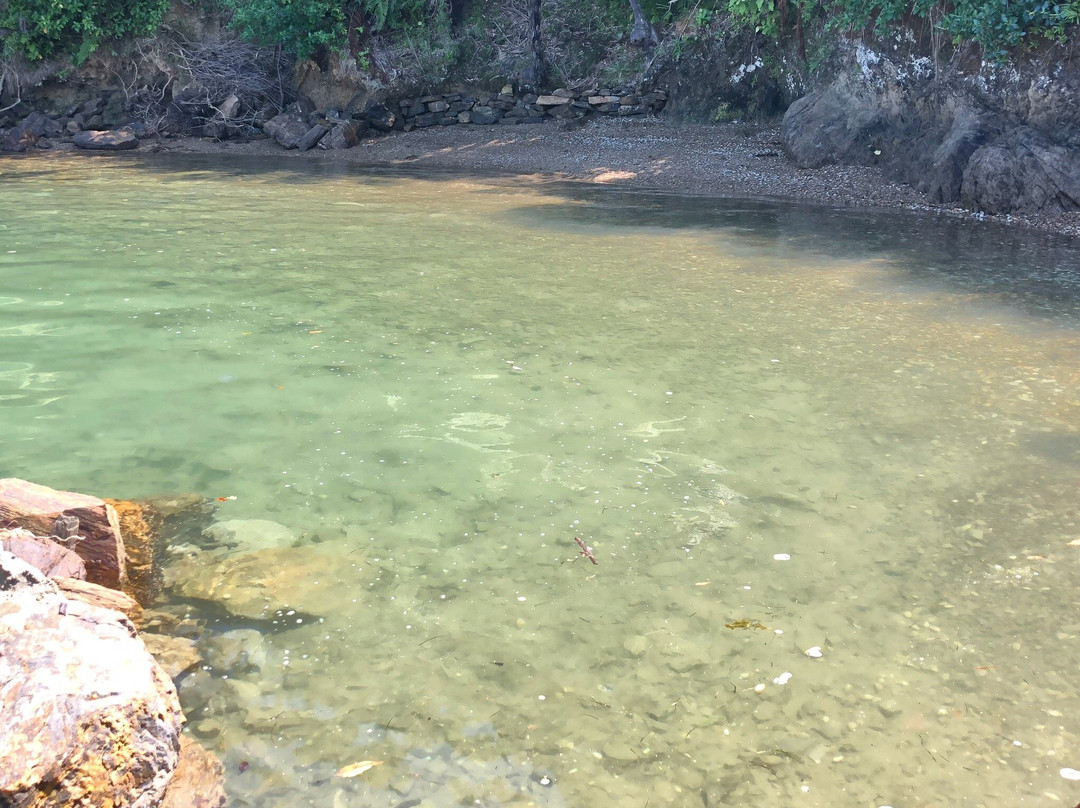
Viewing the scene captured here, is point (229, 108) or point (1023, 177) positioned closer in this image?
point (1023, 177)

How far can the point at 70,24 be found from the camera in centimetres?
1956

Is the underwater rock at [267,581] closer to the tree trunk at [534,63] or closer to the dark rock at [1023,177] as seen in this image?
the dark rock at [1023,177]

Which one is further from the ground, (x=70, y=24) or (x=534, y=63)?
(x=70, y=24)

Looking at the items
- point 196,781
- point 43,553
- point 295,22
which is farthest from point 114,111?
point 196,781

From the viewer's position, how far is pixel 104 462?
4.77 metres

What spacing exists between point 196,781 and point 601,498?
2.20 meters

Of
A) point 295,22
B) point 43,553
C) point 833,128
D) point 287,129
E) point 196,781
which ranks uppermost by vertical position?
point 295,22

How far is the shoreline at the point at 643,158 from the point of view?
12.6 m

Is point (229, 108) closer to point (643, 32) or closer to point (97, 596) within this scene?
point (643, 32)

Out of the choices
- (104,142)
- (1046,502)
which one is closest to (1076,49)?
(1046,502)

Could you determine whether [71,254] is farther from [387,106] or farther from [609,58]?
[609,58]

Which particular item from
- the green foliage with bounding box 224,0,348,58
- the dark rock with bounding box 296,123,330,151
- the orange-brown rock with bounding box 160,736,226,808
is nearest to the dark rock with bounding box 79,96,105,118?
the green foliage with bounding box 224,0,348,58

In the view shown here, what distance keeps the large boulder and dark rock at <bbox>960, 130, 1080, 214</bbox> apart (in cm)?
1122

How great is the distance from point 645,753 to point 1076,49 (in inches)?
461
